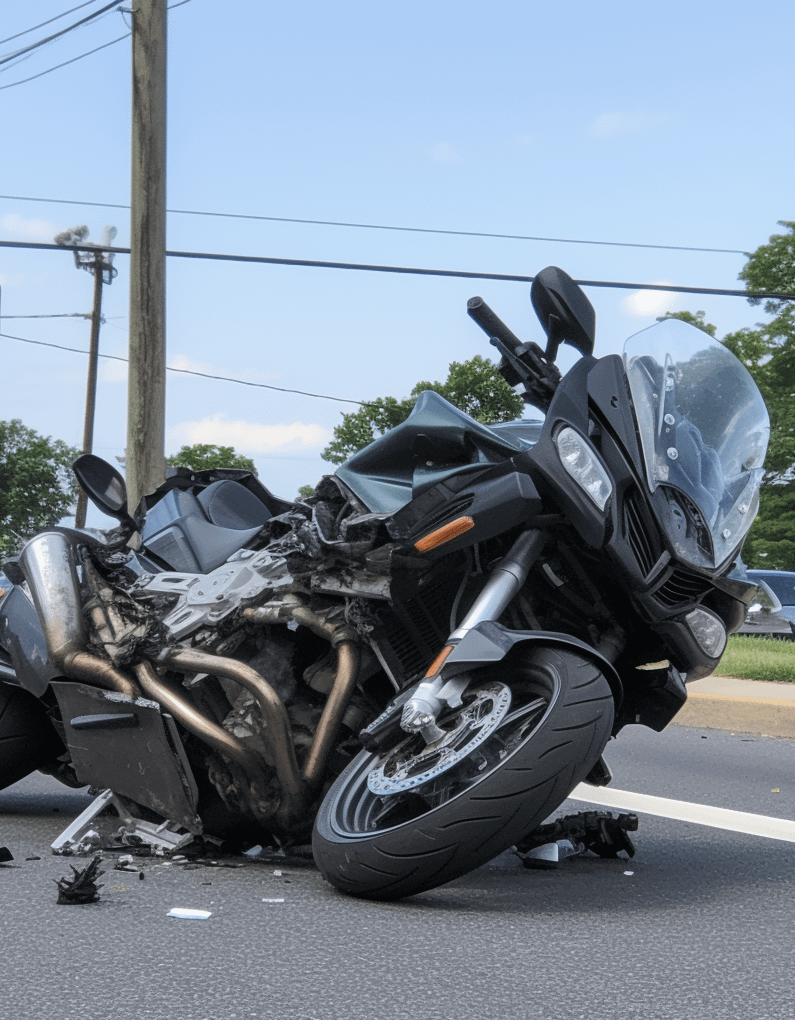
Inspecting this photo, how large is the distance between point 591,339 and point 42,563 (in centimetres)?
184

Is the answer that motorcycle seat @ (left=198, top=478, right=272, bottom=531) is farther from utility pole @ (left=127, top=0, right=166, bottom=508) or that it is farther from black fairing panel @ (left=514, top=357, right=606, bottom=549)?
Result: utility pole @ (left=127, top=0, right=166, bottom=508)

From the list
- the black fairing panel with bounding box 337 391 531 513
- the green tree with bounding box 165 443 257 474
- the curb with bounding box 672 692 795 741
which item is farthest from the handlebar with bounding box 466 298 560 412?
the green tree with bounding box 165 443 257 474

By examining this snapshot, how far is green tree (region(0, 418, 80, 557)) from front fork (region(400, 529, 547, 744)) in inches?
2102

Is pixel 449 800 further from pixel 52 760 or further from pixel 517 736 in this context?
pixel 52 760

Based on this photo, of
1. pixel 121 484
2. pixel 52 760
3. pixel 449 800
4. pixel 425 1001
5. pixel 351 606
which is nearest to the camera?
pixel 425 1001

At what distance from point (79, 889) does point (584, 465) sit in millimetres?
1714

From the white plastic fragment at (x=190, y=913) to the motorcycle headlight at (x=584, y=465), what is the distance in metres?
1.43

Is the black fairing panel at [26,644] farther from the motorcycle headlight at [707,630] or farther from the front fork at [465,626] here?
the motorcycle headlight at [707,630]

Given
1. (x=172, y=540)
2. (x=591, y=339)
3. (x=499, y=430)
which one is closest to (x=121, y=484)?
(x=172, y=540)

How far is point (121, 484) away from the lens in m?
4.36

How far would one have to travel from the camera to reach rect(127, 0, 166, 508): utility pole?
1160 centimetres

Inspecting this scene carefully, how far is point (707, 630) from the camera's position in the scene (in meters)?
3.65

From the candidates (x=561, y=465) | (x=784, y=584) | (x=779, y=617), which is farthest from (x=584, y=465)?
(x=784, y=584)

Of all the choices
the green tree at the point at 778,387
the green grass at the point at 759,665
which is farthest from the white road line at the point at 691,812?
the green tree at the point at 778,387
